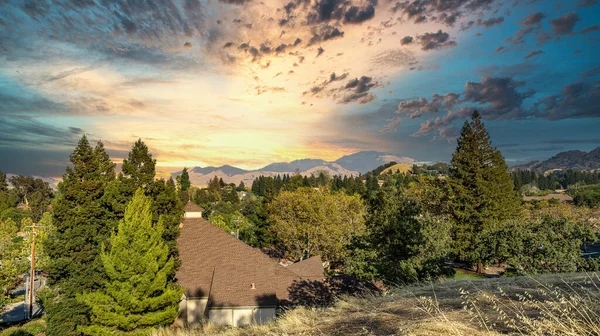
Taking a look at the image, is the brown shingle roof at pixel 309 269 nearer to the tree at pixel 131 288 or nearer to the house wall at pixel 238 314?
the house wall at pixel 238 314

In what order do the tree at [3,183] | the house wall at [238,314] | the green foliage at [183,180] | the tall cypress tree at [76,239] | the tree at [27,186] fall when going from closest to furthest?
the tall cypress tree at [76,239], the house wall at [238,314], the green foliage at [183,180], the tree at [3,183], the tree at [27,186]

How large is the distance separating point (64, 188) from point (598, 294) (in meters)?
29.9

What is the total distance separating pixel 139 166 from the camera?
87.0ft

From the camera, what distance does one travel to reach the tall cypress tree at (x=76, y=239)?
24.6 meters

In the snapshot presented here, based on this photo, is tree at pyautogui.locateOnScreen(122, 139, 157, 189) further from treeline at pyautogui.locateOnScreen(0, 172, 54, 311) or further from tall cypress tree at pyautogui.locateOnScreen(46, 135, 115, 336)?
treeline at pyautogui.locateOnScreen(0, 172, 54, 311)

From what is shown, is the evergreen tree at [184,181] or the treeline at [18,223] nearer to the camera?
the treeline at [18,223]

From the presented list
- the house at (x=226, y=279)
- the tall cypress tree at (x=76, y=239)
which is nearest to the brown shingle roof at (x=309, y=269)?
the house at (x=226, y=279)

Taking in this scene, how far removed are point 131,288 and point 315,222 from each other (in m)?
34.2

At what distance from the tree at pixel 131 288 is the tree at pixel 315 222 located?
3046 centimetres

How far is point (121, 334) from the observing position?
19172 mm

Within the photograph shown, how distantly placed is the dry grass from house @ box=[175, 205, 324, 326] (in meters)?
14.9

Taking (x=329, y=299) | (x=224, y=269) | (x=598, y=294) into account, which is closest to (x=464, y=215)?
(x=329, y=299)

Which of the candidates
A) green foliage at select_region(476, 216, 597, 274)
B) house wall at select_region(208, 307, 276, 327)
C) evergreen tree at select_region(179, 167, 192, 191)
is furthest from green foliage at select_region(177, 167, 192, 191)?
green foliage at select_region(476, 216, 597, 274)

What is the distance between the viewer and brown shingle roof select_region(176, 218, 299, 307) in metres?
26.4
